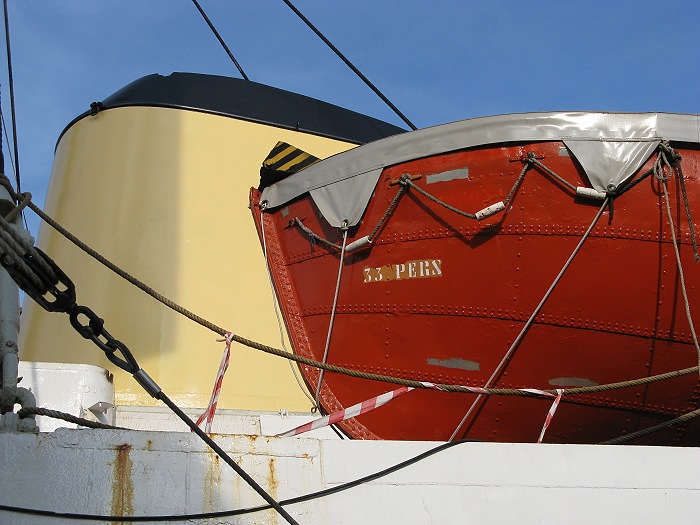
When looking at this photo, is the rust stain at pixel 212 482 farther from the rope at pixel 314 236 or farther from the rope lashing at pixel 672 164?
the rope lashing at pixel 672 164

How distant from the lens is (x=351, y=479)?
148 inches

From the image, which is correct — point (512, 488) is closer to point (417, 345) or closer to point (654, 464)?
point (654, 464)

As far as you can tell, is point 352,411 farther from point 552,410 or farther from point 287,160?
point 287,160

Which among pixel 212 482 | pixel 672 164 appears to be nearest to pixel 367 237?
pixel 672 164

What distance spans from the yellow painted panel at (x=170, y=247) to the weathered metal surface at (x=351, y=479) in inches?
132

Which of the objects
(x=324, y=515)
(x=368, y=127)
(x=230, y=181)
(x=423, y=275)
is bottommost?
(x=324, y=515)

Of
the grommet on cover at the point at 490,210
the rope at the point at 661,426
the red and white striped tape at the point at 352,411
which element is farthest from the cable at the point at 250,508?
the grommet on cover at the point at 490,210

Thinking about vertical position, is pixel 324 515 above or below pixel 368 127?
below

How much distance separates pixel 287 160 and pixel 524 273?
75.9 inches

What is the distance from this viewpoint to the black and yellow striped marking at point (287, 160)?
5566 mm

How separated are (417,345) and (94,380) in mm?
1936

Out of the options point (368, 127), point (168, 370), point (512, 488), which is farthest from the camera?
point (368, 127)

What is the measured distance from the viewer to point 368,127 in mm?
9555

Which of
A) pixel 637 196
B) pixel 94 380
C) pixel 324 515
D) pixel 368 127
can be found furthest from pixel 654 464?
pixel 368 127
